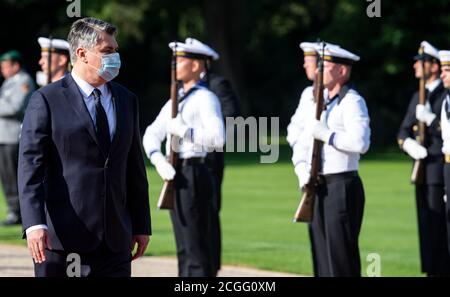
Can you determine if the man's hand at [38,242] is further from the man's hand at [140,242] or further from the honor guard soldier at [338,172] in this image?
the honor guard soldier at [338,172]

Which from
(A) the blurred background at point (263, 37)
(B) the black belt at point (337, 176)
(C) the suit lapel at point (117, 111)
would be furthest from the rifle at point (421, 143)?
(A) the blurred background at point (263, 37)

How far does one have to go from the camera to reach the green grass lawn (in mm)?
13672

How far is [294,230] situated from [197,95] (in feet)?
21.9

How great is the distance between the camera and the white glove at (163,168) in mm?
10516

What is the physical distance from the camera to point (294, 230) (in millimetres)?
17047

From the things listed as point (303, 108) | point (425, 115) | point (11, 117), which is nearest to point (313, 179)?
point (303, 108)

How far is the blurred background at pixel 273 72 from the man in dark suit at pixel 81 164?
19.8ft

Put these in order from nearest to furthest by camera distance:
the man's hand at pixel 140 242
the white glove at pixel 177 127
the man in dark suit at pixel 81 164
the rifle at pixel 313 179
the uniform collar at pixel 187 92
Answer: the man in dark suit at pixel 81 164 < the man's hand at pixel 140 242 < the rifle at pixel 313 179 < the white glove at pixel 177 127 < the uniform collar at pixel 187 92

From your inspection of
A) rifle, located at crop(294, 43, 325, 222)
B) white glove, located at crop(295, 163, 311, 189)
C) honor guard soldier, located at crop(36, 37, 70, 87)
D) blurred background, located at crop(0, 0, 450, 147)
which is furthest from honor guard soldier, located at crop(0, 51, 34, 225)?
blurred background, located at crop(0, 0, 450, 147)

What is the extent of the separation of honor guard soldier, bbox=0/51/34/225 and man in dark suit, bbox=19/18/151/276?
10.1m

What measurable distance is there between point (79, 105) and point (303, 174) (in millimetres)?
3599

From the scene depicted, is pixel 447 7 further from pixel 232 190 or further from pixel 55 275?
pixel 55 275

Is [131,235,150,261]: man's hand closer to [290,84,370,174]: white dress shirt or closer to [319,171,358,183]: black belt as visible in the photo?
[290,84,370,174]: white dress shirt

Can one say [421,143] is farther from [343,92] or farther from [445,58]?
[343,92]
